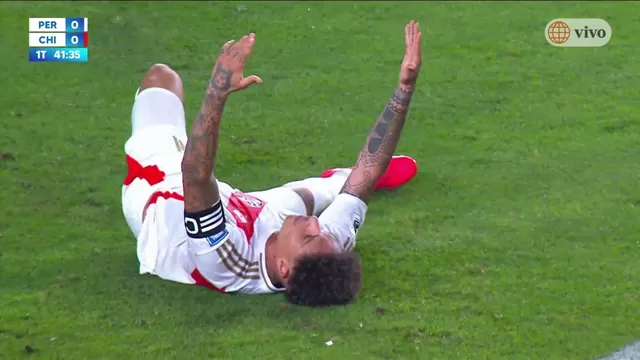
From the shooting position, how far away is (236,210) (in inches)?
174

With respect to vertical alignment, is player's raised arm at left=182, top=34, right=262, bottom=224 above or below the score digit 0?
above

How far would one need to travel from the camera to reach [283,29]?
7637mm

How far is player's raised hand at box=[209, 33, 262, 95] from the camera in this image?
3.63 m

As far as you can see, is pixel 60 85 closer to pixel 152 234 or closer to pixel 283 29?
pixel 283 29

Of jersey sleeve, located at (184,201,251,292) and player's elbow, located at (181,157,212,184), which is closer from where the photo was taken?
player's elbow, located at (181,157,212,184)

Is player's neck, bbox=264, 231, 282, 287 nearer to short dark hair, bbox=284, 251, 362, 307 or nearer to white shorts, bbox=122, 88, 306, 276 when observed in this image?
short dark hair, bbox=284, 251, 362, 307

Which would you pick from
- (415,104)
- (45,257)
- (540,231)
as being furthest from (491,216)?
(45,257)

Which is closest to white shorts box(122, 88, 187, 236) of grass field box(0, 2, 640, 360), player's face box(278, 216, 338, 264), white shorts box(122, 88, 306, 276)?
white shorts box(122, 88, 306, 276)

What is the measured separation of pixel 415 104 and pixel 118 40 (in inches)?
98.7

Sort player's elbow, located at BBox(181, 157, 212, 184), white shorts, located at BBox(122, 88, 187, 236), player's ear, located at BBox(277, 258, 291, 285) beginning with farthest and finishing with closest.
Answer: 1. white shorts, located at BBox(122, 88, 187, 236)
2. player's ear, located at BBox(277, 258, 291, 285)
3. player's elbow, located at BBox(181, 157, 212, 184)

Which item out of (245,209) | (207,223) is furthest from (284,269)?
(245,209)

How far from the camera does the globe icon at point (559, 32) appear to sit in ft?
23.6

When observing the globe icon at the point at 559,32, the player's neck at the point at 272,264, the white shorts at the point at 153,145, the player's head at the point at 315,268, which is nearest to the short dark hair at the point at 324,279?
the player's head at the point at 315,268

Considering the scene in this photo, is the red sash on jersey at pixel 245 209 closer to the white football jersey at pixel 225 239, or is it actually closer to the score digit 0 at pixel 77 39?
the white football jersey at pixel 225 239
